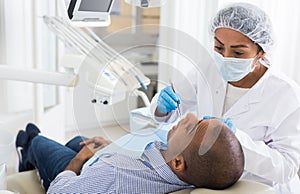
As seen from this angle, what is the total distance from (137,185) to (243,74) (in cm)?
59

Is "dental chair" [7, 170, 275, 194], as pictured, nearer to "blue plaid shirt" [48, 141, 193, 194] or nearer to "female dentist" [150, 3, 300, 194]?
"blue plaid shirt" [48, 141, 193, 194]

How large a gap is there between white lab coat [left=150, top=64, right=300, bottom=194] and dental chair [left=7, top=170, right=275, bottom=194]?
0.22 metres

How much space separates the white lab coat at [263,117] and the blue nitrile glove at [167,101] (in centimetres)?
3

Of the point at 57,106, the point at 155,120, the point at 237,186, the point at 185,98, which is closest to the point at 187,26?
the point at 57,106

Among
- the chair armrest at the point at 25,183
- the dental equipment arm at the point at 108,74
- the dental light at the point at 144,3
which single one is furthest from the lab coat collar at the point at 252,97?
the chair armrest at the point at 25,183

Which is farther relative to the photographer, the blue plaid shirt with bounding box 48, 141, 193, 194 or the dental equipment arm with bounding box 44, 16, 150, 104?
the dental equipment arm with bounding box 44, 16, 150, 104

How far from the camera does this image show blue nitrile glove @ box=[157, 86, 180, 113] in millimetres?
1300

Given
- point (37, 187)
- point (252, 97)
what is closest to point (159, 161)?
point (252, 97)

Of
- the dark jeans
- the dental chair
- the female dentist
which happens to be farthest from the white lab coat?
the dark jeans

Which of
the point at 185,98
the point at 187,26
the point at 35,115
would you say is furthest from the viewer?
the point at 187,26

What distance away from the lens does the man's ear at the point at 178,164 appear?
124 cm

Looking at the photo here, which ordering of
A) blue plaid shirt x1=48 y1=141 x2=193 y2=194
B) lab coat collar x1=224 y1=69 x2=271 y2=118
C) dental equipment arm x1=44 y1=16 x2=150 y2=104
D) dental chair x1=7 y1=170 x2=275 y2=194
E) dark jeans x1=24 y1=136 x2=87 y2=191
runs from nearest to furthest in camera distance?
dental chair x1=7 y1=170 x2=275 y2=194, blue plaid shirt x1=48 y1=141 x2=193 y2=194, dental equipment arm x1=44 y1=16 x2=150 y2=104, lab coat collar x1=224 y1=69 x2=271 y2=118, dark jeans x1=24 y1=136 x2=87 y2=191

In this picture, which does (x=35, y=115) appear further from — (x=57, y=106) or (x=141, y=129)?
(x=141, y=129)

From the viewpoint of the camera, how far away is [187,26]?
2500mm
